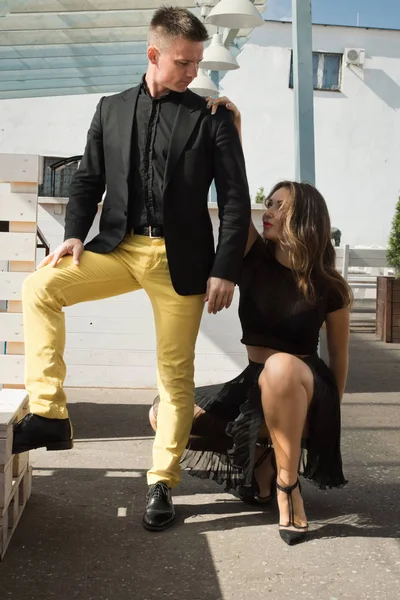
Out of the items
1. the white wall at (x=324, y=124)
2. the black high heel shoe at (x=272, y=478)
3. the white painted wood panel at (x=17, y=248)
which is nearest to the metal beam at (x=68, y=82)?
the white wall at (x=324, y=124)

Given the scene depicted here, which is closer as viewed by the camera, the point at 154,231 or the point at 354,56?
the point at 154,231

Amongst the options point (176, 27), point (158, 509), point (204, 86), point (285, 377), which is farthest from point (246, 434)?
point (204, 86)

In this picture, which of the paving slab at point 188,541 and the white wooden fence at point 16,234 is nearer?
the paving slab at point 188,541

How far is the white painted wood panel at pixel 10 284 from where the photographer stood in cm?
376

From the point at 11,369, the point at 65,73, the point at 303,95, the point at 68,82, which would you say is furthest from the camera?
the point at 68,82

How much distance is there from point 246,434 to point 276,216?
2.98 ft

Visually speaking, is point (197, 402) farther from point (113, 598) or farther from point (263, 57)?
point (263, 57)

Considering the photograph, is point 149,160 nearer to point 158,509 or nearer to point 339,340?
point 339,340

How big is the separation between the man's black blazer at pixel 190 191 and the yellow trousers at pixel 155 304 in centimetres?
7

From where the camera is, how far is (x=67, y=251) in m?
3.37

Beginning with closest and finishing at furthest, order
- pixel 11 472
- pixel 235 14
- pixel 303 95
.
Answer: pixel 11 472 < pixel 235 14 < pixel 303 95

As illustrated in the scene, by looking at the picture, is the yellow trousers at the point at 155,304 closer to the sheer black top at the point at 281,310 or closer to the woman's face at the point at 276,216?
the sheer black top at the point at 281,310

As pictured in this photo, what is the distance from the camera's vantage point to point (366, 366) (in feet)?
28.7

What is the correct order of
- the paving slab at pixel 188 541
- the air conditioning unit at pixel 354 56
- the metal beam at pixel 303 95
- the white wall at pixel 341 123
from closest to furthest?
the paving slab at pixel 188 541 < the metal beam at pixel 303 95 < the white wall at pixel 341 123 < the air conditioning unit at pixel 354 56
